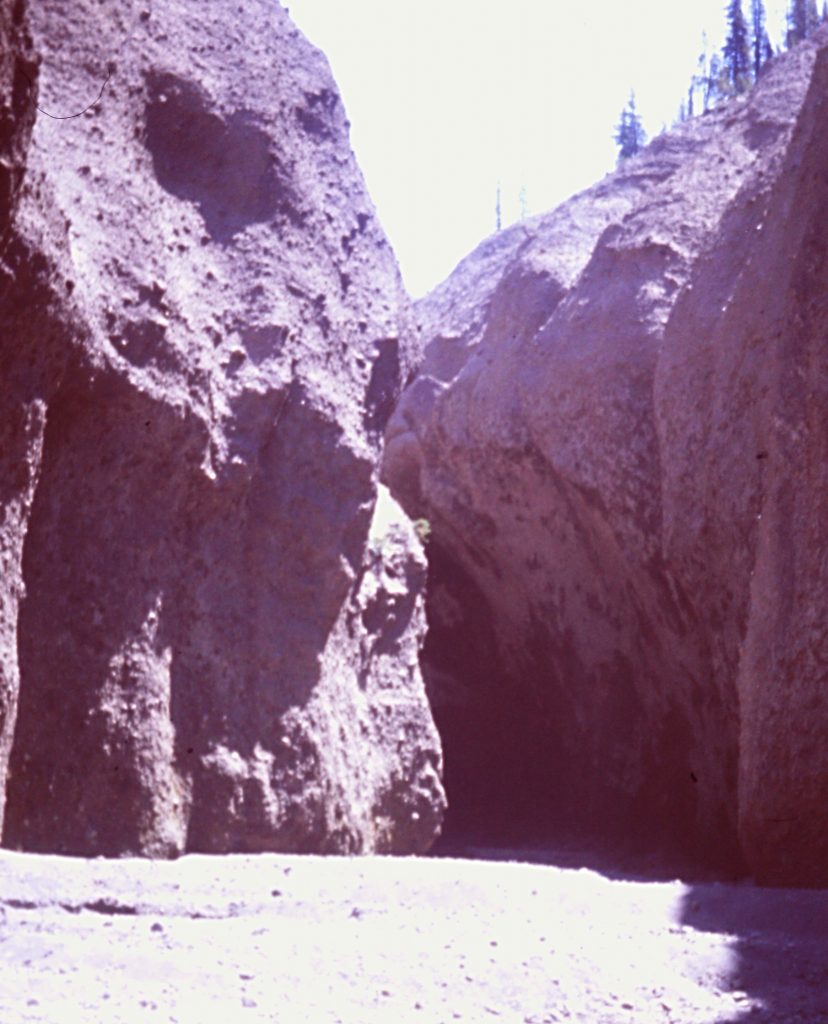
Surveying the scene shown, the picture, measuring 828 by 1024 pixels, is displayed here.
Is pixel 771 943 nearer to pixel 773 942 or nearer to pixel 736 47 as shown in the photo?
pixel 773 942

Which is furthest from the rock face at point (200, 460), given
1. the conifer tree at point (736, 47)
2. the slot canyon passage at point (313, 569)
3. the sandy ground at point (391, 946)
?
the conifer tree at point (736, 47)

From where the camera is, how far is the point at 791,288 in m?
7.36

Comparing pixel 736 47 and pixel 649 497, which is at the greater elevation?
pixel 736 47

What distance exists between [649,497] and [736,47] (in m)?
22.9

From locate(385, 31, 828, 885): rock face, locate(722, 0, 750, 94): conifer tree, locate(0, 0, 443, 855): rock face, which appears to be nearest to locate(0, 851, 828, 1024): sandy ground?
locate(0, 0, 443, 855): rock face

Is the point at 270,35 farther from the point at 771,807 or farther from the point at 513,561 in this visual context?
the point at 513,561

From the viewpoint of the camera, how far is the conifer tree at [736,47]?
30.6 m

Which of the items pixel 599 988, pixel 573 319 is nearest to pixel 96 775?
pixel 599 988

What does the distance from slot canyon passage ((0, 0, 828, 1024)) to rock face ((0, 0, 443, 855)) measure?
0.02m

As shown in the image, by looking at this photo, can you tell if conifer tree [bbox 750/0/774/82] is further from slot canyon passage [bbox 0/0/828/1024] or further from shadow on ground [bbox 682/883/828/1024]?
shadow on ground [bbox 682/883/828/1024]

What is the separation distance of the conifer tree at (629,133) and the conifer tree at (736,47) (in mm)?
2601

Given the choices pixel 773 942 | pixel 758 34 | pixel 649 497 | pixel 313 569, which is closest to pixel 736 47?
pixel 758 34

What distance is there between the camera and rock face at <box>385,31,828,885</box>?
702cm

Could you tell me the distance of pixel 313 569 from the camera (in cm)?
812
